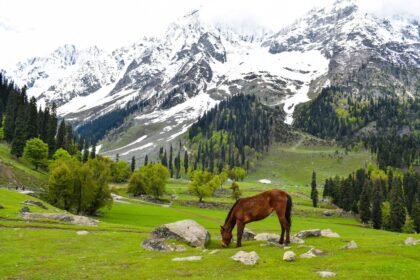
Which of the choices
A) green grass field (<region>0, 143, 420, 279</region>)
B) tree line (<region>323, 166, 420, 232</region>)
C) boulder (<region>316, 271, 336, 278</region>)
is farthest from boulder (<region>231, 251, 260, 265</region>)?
tree line (<region>323, 166, 420, 232</region>)

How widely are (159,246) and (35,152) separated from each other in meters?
110

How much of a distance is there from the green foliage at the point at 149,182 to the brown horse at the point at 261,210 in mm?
121914

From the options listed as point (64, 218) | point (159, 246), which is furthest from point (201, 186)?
point (159, 246)

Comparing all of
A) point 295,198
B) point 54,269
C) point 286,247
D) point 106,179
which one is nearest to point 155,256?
point 54,269

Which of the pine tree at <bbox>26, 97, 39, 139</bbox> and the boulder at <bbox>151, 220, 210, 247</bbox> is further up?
the pine tree at <bbox>26, 97, 39, 139</bbox>

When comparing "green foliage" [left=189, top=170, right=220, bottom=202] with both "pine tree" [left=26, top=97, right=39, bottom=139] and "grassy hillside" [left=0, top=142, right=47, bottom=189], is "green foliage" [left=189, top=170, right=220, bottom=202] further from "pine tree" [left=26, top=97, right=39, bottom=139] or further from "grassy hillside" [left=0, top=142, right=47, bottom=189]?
"pine tree" [left=26, top=97, right=39, bottom=139]

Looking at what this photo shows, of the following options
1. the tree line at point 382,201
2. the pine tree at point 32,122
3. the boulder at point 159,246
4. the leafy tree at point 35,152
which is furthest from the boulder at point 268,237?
the pine tree at point 32,122

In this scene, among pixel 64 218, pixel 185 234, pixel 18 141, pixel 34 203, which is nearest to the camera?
pixel 185 234

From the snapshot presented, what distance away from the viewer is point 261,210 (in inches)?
1202

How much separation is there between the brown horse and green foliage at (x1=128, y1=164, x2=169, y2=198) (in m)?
122

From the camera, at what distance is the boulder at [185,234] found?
3328 cm

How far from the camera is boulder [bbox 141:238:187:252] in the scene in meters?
31.2

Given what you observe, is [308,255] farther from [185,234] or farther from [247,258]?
[185,234]

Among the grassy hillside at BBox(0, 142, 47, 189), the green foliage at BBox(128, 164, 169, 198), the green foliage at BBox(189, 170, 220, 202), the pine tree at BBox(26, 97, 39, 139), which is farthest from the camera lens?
the green foliage at BBox(189, 170, 220, 202)
